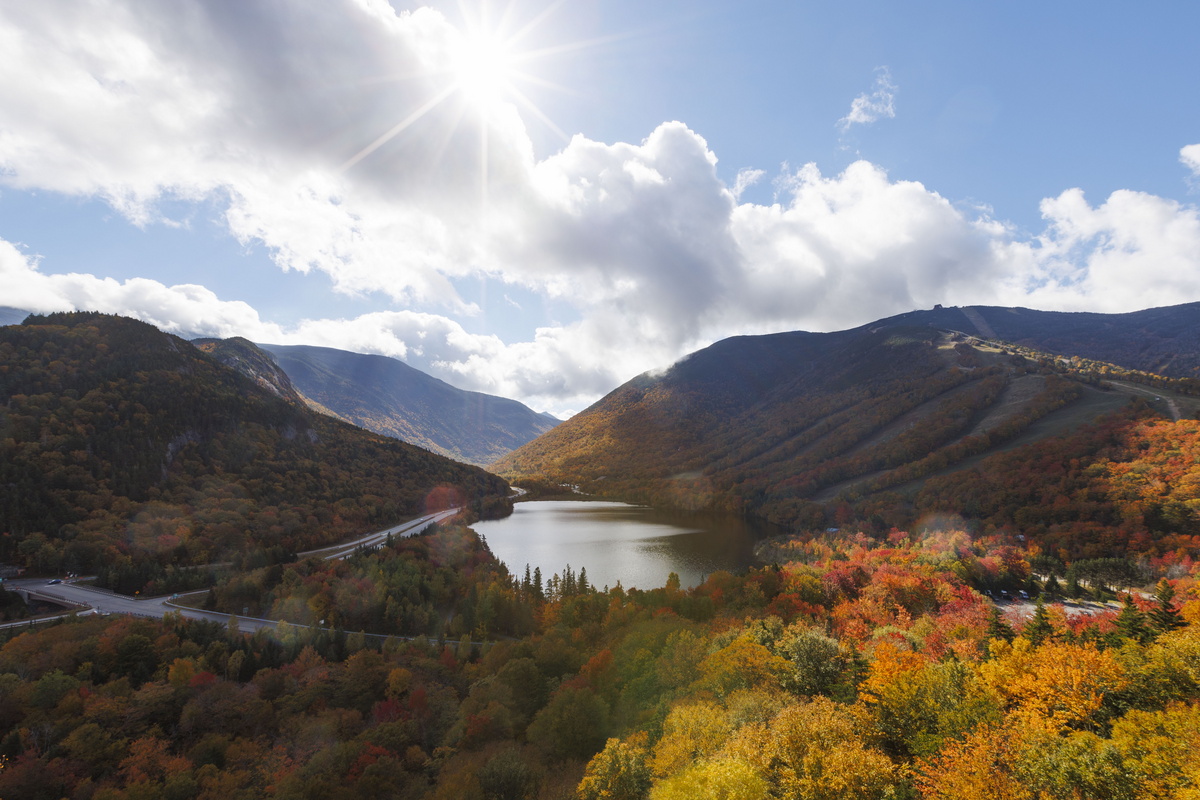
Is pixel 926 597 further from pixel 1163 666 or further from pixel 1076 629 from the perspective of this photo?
pixel 1163 666

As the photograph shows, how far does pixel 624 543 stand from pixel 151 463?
3907 inches

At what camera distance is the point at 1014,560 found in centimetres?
6994

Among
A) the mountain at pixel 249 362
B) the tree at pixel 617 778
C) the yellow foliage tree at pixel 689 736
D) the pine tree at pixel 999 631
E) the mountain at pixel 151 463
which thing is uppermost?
the mountain at pixel 249 362

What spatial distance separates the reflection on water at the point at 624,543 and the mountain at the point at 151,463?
121 feet

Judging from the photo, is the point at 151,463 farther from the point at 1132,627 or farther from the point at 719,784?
the point at 1132,627

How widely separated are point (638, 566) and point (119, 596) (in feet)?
241

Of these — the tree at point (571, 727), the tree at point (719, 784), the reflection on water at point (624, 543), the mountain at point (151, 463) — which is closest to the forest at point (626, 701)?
the tree at point (719, 784)

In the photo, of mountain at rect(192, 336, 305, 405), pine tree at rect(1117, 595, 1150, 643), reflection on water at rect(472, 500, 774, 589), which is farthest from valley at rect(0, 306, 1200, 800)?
mountain at rect(192, 336, 305, 405)

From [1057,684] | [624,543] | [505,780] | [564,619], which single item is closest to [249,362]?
[624,543]

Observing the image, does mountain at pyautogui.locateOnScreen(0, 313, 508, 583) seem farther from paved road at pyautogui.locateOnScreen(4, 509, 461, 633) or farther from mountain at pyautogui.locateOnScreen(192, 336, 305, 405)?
mountain at pyautogui.locateOnScreen(192, 336, 305, 405)

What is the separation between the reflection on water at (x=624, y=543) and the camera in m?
82.8

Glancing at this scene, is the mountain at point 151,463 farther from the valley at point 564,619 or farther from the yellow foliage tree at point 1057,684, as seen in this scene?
the yellow foliage tree at point 1057,684

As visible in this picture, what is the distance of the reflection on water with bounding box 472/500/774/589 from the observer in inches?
3258

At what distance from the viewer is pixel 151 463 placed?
291 feet
